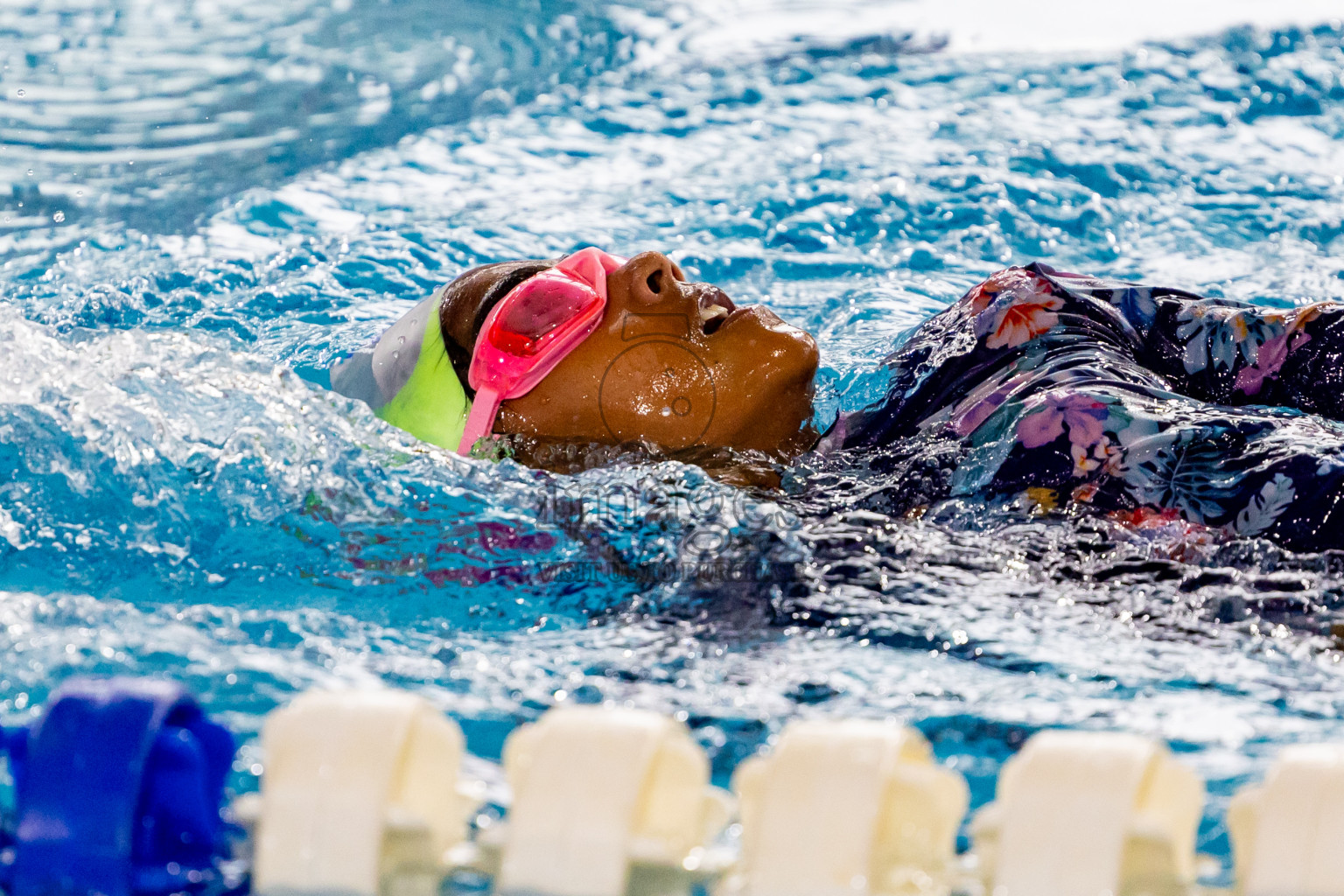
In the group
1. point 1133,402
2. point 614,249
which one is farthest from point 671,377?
point 614,249

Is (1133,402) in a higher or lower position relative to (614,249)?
higher

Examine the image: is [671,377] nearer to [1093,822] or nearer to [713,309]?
[713,309]

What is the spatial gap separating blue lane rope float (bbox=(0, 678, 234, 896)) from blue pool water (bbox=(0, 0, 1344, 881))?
15.9 inches

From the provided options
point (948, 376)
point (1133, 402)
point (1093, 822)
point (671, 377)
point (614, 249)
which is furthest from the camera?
point (614, 249)

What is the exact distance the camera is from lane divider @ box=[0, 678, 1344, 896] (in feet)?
3.31

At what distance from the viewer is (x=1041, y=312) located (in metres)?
2.54

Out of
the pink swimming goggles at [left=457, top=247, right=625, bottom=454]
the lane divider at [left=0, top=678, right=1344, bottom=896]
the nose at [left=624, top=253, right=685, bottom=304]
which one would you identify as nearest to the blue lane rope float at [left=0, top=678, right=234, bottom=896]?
the lane divider at [left=0, top=678, right=1344, bottom=896]

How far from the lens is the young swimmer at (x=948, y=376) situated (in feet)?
7.15

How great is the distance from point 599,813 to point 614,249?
11.8 ft

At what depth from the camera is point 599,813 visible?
1.04 m

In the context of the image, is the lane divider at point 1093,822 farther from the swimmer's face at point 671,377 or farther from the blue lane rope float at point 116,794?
the swimmer's face at point 671,377

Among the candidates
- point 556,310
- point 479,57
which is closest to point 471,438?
point 556,310

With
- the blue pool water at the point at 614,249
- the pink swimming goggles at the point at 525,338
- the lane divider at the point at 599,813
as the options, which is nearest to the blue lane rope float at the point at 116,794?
the lane divider at the point at 599,813

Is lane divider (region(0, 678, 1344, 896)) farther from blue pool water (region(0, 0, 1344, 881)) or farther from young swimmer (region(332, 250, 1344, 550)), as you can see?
young swimmer (region(332, 250, 1344, 550))
